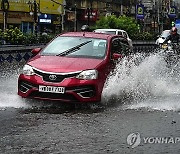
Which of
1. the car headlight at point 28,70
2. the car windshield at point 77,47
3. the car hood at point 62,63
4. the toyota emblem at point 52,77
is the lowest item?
the toyota emblem at point 52,77

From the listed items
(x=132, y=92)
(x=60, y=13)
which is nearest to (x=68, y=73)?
(x=132, y=92)

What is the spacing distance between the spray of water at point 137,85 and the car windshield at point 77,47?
0.53 meters

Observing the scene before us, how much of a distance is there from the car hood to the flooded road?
60cm

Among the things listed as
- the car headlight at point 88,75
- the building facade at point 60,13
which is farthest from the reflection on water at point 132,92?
the building facade at point 60,13

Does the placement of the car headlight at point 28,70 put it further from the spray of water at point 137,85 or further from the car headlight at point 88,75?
the spray of water at point 137,85

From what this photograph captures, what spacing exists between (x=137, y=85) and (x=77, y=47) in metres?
1.53

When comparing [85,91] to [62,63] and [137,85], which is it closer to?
[62,63]

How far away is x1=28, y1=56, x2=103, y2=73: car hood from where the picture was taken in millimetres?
9258

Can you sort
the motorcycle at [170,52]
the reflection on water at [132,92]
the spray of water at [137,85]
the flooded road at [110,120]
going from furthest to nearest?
the motorcycle at [170,52]
the spray of water at [137,85]
the reflection on water at [132,92]
the flooded road at [110,120]

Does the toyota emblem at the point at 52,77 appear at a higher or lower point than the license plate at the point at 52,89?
higher

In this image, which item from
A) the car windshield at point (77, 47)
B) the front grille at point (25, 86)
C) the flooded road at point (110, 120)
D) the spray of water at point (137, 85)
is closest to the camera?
the flooded road at point (110, 120)

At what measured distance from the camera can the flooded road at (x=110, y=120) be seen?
20.9ft

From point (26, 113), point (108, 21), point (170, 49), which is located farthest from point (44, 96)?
point (108, 21)

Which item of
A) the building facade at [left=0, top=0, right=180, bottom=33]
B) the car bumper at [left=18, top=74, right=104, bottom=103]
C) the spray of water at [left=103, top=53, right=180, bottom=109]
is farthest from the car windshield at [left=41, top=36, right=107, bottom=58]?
the building facade at [left=0, top=0, right=180, bottom=33]
